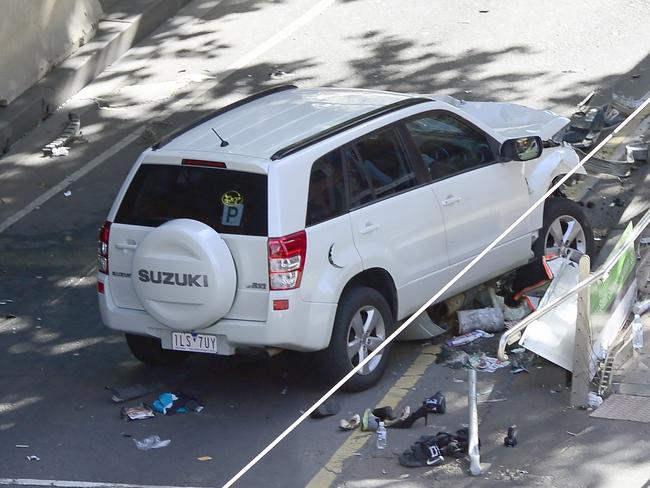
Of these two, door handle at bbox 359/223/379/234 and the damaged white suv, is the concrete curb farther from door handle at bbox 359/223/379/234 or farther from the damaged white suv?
door handle at bbox 359/223/379/234

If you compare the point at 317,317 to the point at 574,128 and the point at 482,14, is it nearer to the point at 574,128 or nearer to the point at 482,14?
the point at 574,128

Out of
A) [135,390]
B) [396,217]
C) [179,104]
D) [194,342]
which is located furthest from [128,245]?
[179,104]

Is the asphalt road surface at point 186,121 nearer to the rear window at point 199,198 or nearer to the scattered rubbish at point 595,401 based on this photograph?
the scattered rubbish at point 595,401

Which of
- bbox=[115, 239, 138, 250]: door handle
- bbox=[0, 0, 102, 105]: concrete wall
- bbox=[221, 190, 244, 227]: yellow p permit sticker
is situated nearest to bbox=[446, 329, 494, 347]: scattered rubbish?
bbox=[221, 190, 244, 227]: yellow p permit sticker

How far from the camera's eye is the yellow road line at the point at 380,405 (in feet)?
26.3

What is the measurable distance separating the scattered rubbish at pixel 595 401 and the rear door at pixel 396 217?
5.18 ft

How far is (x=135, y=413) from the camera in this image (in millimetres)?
9102

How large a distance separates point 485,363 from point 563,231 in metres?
1.82

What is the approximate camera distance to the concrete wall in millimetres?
15555

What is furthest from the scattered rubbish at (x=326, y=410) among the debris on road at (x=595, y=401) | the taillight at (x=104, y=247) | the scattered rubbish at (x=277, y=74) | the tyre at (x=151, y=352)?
the scattered rubbish at (x=277, y=74)

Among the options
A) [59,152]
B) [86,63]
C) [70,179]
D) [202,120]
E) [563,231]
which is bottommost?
[70,179]

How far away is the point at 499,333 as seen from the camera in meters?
10.1

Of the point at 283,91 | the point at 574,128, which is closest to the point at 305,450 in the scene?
the point at 283,91

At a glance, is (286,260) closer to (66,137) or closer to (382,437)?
(382,437)
